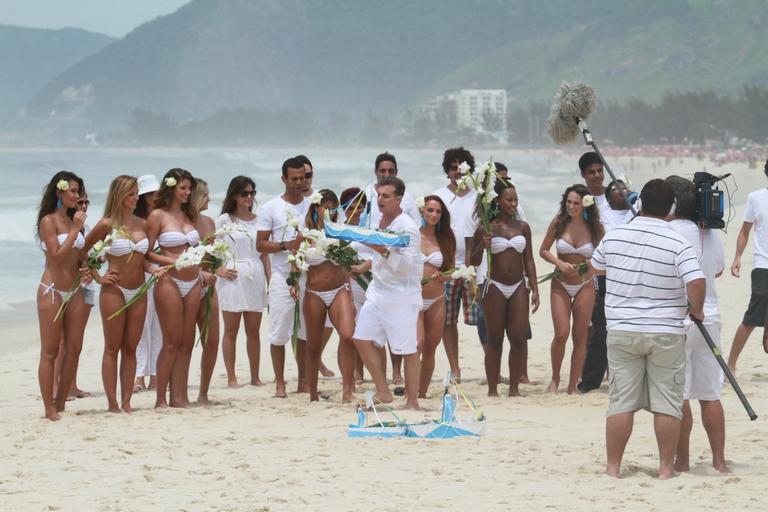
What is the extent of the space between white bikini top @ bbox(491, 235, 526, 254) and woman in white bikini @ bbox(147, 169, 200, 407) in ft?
7.35

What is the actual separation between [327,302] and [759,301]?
345cm

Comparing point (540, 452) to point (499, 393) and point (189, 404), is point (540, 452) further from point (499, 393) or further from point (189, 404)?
point (189, 404)

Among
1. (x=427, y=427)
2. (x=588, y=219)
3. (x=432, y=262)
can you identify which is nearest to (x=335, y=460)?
(x=427, y=427)

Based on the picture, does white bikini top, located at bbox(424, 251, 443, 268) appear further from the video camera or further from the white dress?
the video camera

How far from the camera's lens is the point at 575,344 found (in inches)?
384

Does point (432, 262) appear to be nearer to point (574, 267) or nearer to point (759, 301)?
point (574, 267)

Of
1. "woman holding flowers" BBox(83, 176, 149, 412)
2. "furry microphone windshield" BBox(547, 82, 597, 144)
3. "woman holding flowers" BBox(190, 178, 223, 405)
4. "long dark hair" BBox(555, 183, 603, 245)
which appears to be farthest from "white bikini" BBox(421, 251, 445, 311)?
"woman holding flowers" BBox(83, 176, 149, 412)

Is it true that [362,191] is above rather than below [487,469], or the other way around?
above

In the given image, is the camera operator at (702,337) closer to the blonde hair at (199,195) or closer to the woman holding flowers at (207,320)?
the woman holding flowers at (207,320)

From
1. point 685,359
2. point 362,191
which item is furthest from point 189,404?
point 685,359

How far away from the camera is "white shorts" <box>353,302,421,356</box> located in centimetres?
862

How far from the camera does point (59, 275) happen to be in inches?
336

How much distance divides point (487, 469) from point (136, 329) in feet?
10.2

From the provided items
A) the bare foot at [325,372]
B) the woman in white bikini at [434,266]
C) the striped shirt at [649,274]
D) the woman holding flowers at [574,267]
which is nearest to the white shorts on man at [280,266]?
the woman in white bikini at [434,266]
